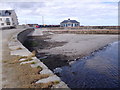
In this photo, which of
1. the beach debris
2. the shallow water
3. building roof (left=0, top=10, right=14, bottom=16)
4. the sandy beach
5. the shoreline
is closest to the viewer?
the shallow water

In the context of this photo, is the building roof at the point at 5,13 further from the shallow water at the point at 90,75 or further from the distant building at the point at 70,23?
the shallow water at the point at 90,75

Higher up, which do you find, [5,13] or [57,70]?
[5,13]

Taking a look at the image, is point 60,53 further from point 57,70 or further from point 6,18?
point 6,18

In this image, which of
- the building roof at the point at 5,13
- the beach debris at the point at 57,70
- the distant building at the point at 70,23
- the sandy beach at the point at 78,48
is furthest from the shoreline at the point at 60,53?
the building roof at the point at 5,13

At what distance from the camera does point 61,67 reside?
923cm

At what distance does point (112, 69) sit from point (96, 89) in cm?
350

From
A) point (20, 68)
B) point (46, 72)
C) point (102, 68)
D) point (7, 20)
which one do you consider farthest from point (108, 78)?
point (7, 20)

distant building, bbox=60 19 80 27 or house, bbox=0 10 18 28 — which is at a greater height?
house, bbox=0 10 18 28

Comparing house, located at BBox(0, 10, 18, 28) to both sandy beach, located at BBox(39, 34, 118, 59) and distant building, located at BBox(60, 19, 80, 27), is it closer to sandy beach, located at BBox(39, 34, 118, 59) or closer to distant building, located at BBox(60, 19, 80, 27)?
distant building, located at BBox(60, 19, 80, 27)

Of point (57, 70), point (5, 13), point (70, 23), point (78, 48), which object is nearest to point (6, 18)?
point (5, 13)

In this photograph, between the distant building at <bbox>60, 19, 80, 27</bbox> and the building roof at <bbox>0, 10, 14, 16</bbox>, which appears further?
the distant building at <bbox>60, 19, 80, 27</bbox>

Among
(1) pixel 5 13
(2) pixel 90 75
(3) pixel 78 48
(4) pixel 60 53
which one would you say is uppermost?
(1) pixel 5 13

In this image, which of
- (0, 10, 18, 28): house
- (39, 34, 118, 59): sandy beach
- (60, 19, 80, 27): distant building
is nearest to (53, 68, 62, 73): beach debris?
(39, 34, 118, 59): sandy beach

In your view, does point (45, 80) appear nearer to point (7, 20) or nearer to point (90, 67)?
point (90, 67)
